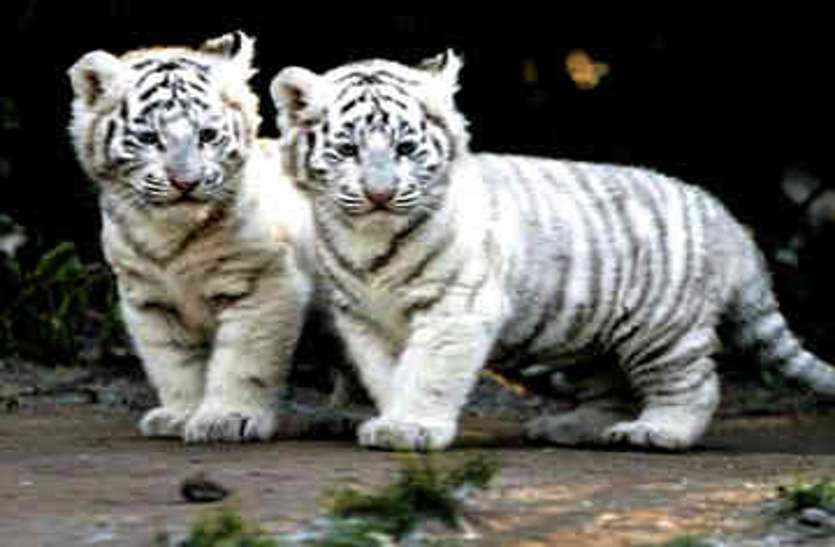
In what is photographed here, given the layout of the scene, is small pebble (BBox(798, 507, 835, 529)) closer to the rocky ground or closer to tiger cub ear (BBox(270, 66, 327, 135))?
the rocky ground

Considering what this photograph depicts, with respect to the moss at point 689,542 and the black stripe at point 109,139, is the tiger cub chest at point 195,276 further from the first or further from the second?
the moss at point 689,542

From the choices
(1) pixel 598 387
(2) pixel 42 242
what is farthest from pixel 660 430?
(2) pixel 42 242

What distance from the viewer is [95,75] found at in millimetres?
5934

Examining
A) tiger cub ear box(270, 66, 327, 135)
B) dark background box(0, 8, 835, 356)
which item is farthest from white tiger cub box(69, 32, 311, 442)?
dark background box(0, 8, 835, 356)

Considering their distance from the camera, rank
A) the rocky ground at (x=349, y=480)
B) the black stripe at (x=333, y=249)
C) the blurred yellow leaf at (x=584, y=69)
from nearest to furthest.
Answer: the rocky ground at (x=349, y=480), the black stripe at (x=333, y=249), the blurred yellow leaf at (x=584, y=69)

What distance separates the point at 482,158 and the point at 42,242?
2700 mm

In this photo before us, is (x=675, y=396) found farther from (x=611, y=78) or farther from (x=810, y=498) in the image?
(x=611, y=78)

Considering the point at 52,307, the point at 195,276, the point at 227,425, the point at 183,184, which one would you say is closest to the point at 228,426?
the point at 227,425

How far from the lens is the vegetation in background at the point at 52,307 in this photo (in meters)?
7.75

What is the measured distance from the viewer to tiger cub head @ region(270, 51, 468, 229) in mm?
5543

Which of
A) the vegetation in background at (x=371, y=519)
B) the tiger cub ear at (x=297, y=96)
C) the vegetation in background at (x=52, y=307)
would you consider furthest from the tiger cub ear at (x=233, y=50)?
the vegetation in background at (x=371, y=519)

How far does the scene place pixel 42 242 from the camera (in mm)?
8422

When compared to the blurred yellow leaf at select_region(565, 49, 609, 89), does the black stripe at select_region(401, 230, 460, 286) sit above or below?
below

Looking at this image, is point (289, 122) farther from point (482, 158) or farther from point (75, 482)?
point (75, 482)
